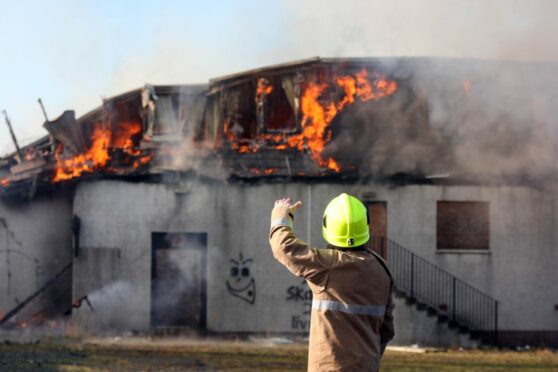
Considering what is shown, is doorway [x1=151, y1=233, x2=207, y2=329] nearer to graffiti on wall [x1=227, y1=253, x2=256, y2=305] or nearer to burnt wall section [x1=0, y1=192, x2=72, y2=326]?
graffiti on wall [x1=227, y1=253, x2=256, y2=305]

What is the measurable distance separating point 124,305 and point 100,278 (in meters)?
0.89

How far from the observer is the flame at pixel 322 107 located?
20391 millimetres

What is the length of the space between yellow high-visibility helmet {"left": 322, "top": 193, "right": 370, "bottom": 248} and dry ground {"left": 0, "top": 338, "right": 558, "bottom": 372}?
10093 mm

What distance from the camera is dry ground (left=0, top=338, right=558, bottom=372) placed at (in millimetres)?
14234

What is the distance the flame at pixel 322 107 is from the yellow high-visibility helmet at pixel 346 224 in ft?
52.5

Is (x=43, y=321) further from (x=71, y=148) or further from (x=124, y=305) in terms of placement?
(x=71, y=148)

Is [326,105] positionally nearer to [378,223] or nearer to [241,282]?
[378,223]

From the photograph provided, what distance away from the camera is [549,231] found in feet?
66.7

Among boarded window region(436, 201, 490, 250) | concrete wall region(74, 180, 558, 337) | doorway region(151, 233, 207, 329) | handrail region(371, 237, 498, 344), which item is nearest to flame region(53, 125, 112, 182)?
concrete wall region(74, 180, 558, 337)

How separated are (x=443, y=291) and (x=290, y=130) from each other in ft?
18.2

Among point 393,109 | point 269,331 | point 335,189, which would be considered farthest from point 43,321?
point 393,109

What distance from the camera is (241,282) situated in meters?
19.8

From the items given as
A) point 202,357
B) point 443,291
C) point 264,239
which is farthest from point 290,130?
point 202,357

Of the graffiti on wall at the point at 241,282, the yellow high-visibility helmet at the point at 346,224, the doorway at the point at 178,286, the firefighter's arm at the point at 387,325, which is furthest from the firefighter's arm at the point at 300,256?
the doorway at the point at 178,286
